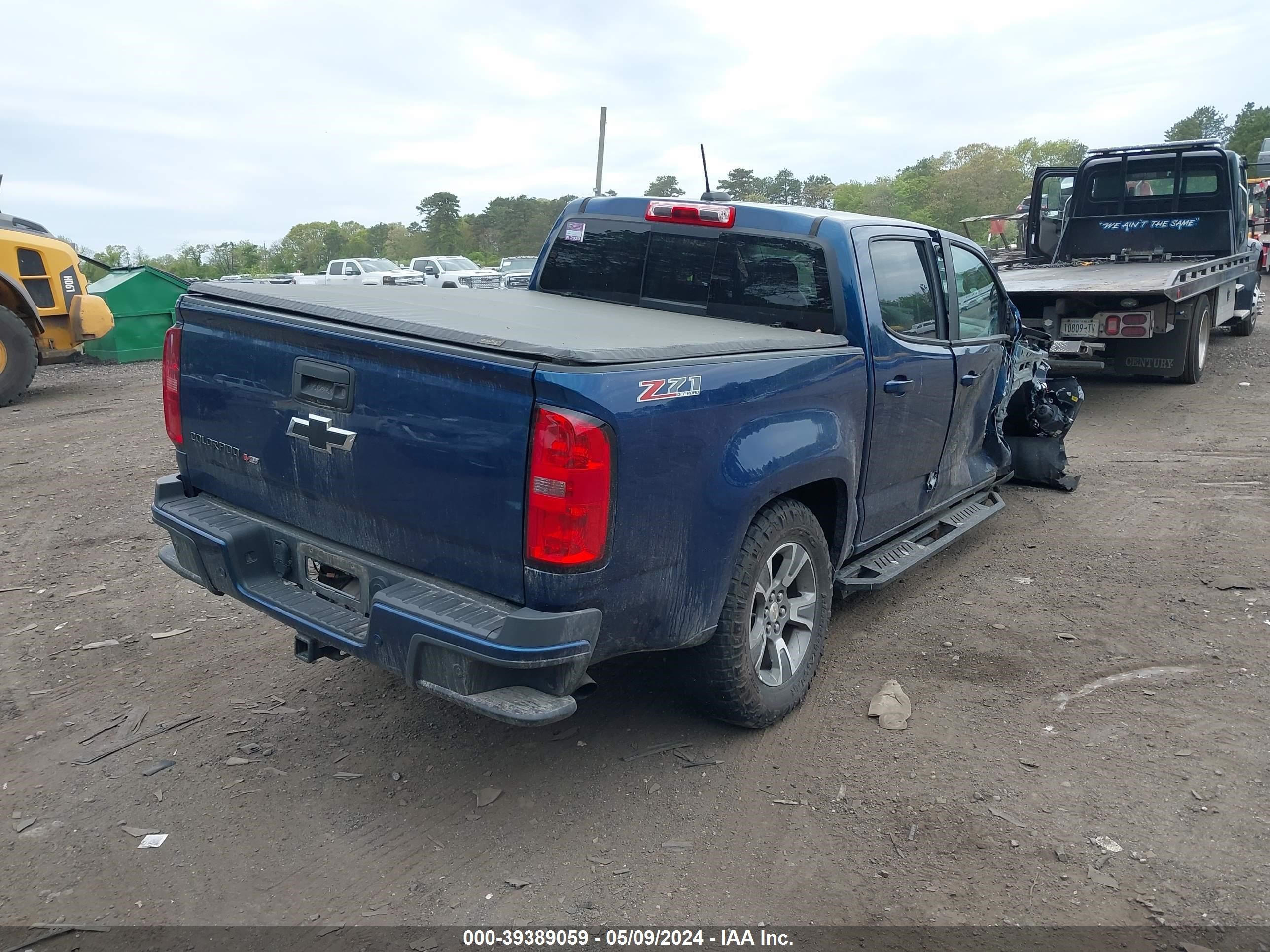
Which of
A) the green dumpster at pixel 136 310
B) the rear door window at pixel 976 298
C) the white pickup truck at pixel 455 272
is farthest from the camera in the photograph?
the white pickup truck at pixel 455 272

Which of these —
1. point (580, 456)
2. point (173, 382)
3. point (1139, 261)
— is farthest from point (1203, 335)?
point (173, 382)

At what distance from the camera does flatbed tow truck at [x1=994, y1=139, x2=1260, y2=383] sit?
9930 mm

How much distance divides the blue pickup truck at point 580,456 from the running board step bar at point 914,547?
0.9 inches

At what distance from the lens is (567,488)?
2.74 metres

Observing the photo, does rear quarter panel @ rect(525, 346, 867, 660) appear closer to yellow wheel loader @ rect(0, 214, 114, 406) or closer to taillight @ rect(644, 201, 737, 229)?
taillight @ rect(644, 201, 737, 229)

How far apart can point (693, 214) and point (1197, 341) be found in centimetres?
851

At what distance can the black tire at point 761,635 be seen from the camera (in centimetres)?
346

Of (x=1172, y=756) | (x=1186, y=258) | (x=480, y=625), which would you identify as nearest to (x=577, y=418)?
(x=480, y=625)

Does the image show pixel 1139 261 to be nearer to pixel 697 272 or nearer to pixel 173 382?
pixel 697 272

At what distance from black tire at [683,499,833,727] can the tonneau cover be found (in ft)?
2.19

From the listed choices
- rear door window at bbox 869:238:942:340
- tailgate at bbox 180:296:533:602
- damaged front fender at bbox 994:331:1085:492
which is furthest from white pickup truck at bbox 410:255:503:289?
tailgate at bbox 180:296:533:602

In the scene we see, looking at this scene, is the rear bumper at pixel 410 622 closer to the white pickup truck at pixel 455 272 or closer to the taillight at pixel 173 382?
the taillight at pixel 173 382

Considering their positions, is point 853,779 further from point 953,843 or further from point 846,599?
point 846,599

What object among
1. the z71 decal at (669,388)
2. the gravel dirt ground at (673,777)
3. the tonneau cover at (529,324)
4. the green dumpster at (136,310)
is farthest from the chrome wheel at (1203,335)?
the green dumpster at (136,310)
